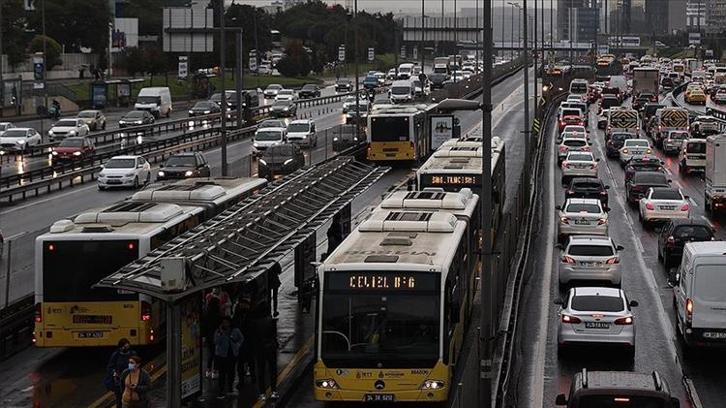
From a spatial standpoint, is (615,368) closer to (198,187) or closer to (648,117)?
(198,187)

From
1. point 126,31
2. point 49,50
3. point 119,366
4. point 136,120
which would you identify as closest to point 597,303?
point 119,366

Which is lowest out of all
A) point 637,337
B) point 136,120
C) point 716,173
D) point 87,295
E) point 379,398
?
point 637,337

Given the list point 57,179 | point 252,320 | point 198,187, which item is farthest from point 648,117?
point 252,320

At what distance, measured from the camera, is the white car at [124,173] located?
56312mm

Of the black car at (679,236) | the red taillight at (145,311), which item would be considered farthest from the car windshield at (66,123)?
the red taillight at (145,311)

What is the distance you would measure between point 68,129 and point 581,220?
4624cm

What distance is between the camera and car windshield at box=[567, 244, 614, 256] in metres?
31.9

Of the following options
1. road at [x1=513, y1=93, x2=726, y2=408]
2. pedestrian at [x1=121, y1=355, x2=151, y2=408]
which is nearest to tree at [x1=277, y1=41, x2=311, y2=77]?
road at [x1=513, y1=93, x2=726, y2=408]

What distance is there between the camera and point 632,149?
6688cm

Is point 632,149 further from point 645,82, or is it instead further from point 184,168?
point 645,82

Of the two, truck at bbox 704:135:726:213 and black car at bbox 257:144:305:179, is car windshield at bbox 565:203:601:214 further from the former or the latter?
black car at bbox 257:144:305:179

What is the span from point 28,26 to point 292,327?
408ft

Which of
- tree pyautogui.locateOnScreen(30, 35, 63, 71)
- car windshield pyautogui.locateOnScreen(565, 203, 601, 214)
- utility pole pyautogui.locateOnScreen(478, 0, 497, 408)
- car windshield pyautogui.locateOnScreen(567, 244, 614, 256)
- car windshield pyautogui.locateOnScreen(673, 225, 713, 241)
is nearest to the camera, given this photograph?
utility pole pyautogui.locateOnScreen(478, 0, 497, 408)

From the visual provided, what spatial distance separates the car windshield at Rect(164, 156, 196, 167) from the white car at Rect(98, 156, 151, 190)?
1.34m
